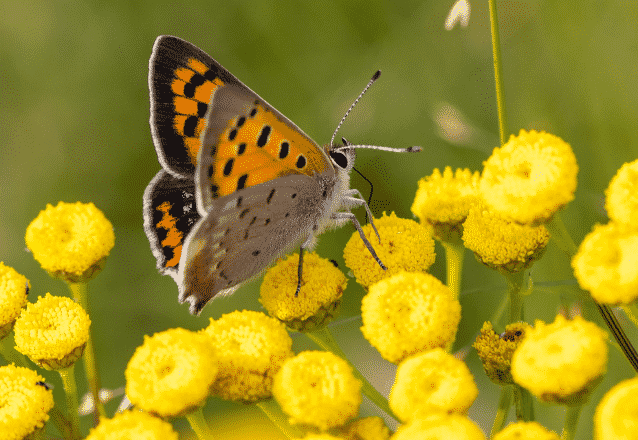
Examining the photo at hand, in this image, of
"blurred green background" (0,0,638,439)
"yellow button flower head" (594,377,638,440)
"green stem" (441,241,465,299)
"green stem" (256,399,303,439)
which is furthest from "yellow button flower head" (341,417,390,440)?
"blurred green background" (0,0,638,439)

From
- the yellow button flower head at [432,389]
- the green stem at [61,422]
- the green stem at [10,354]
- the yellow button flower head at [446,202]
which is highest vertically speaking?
the yellow button flower head at [446,202]

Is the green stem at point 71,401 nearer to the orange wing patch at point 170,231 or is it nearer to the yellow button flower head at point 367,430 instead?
the orange wing patch at point 170,231

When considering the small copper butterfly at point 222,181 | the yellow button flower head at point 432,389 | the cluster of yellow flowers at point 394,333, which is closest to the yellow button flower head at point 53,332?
the cluster of yellow flowers at point 394,333

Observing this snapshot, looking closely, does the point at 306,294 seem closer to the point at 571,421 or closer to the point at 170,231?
the point at 170,231

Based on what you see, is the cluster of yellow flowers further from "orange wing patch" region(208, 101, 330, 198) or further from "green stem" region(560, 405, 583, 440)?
"orange wing patch" region(208, 101, 330, 198)

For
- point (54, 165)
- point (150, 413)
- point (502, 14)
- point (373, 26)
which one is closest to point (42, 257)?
point (150, 413)

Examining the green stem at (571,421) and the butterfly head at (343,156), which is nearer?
the green stem at (571,421)

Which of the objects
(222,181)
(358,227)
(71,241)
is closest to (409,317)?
(358,227)
